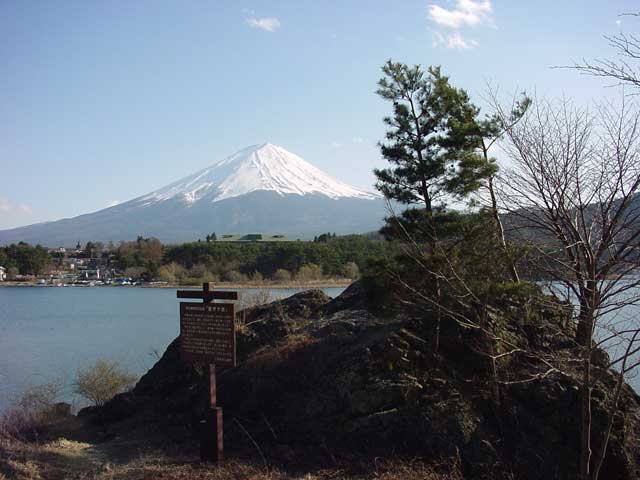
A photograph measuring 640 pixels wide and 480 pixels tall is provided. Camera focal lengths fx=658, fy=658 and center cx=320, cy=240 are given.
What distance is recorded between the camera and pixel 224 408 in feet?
32.0

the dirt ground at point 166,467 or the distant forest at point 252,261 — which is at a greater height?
the distant forest at point 252,261

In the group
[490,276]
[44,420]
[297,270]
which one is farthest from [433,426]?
[297,270]

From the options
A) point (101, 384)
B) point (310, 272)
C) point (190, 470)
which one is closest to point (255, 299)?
point (101, 384)

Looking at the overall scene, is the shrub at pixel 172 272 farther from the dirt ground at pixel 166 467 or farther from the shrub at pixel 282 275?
the dirt ground at pixel 166 467

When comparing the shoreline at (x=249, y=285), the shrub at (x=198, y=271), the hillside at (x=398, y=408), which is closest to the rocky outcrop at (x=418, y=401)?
the hillside at (x=398, y=408)

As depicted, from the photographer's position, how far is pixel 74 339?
1054 inches

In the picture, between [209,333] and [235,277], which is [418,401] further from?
[235,277]

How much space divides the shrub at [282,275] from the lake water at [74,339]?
1639 centimetres

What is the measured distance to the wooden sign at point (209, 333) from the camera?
8.28 m

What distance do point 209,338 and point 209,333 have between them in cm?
6

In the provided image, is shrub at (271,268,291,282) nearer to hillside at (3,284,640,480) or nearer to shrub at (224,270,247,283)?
shrub at (224,270,247,283)

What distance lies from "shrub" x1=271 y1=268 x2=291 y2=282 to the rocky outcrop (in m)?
49.7

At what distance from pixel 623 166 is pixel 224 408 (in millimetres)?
6313

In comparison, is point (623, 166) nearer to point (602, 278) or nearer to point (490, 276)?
point (602, 278)
